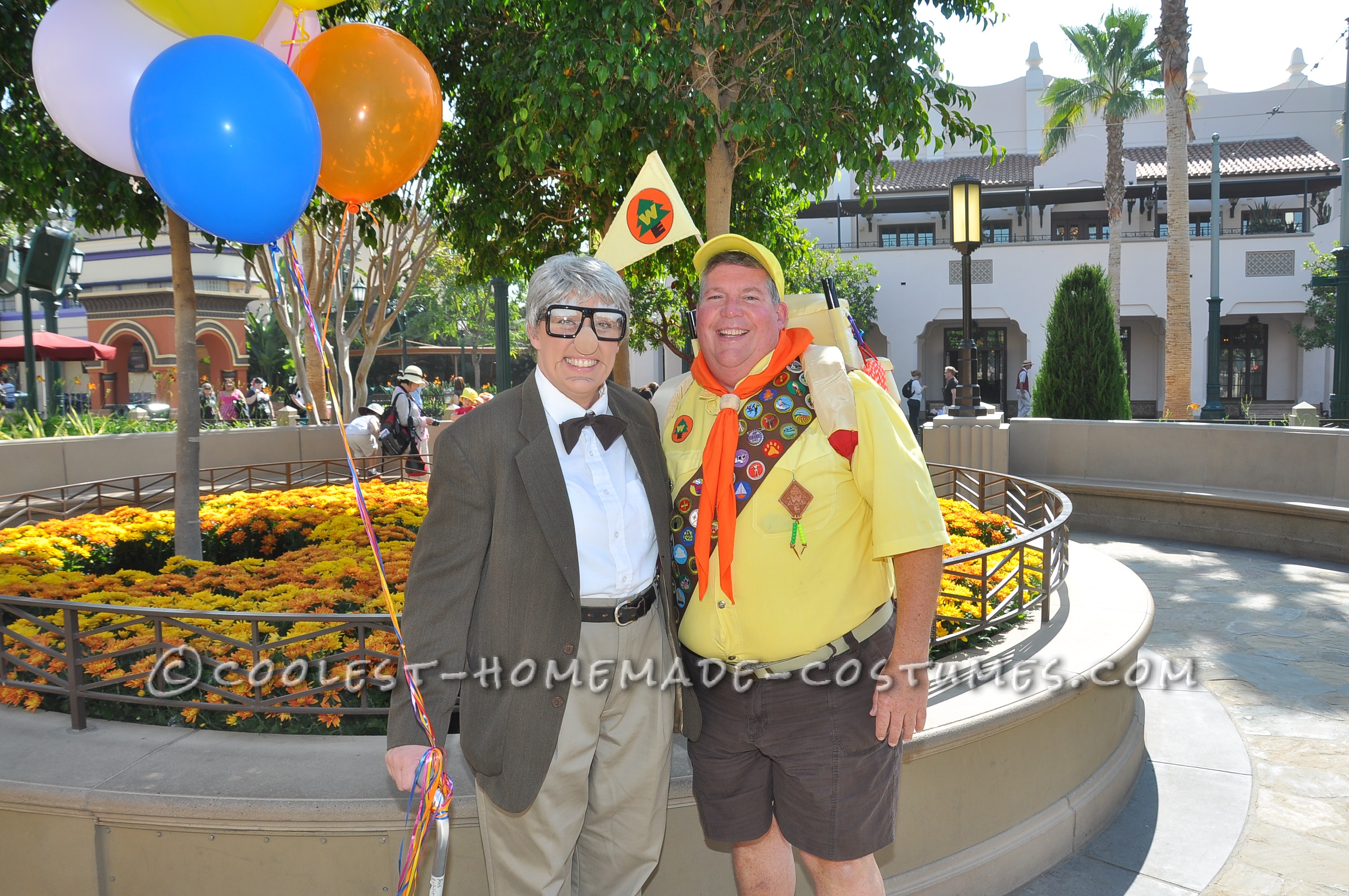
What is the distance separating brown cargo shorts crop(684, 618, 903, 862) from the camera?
7.72 ft

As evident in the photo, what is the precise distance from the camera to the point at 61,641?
4121mm

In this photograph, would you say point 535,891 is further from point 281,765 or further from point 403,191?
point 403,191

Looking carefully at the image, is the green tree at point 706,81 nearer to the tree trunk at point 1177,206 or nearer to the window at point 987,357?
the tree trunk at point 1177,206

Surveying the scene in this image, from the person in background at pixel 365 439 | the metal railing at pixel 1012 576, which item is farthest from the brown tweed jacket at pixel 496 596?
the person in background at pixel 365 439

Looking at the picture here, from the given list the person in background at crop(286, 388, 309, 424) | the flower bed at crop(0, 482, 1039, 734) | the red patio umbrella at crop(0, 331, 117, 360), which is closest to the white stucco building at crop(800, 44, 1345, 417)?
the person in background at crop(286, 388, 309, 424)

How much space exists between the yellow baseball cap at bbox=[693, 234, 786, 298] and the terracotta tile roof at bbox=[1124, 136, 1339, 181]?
102ft

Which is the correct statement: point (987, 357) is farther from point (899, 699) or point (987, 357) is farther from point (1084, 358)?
point (899, 699)

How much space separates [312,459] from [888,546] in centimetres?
1337

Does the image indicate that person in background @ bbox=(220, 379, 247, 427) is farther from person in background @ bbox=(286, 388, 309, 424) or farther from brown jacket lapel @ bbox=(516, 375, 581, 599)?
brown jacket lapel @ bbox=(516, 375, 581, 599)

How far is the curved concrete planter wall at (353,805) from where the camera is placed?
2922 millimetres

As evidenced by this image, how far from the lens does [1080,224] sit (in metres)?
32.6

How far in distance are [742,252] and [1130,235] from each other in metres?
31.7

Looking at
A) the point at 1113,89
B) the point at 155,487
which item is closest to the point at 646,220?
the point at 155,487

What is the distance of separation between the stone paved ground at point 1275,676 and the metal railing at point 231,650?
4.48ft
